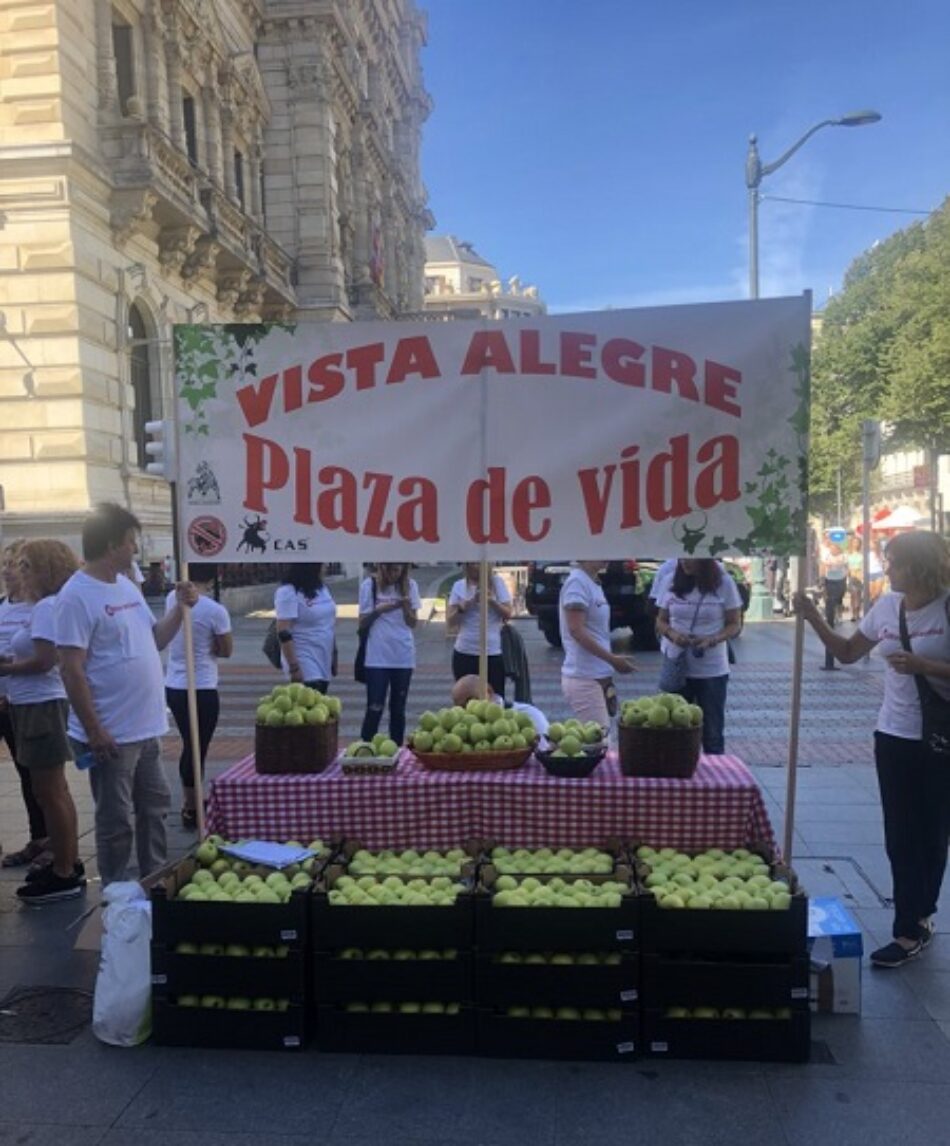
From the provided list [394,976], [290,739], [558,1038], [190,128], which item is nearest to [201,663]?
[290,739]

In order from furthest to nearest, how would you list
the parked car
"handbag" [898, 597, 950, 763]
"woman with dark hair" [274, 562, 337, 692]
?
the parked car → "woman with dark hair" [274, 562, 337, 692] → "handbag" [898, 597, 950, 763]

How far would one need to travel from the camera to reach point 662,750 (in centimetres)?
415

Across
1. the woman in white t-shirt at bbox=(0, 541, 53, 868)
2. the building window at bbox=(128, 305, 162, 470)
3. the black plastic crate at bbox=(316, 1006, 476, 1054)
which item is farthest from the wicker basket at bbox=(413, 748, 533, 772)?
the building window at bbox=(128, 305, 162, 470)

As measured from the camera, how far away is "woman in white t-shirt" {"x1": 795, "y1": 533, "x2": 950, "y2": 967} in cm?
388

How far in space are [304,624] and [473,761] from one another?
2591mm

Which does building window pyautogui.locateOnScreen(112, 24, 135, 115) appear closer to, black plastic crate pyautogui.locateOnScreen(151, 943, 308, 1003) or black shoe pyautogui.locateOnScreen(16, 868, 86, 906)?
black shoe pyautogui.locateOnScreen(16, 868, 86, 906)

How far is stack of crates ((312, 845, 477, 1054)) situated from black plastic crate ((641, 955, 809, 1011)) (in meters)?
0.65

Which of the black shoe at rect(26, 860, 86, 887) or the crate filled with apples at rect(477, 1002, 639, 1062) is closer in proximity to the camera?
the crate filled with apples at rect(477, 1002, 639, 1062)

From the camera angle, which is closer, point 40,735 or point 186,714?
point 40,735

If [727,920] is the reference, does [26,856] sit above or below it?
below

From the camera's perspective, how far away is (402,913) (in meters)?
3.35

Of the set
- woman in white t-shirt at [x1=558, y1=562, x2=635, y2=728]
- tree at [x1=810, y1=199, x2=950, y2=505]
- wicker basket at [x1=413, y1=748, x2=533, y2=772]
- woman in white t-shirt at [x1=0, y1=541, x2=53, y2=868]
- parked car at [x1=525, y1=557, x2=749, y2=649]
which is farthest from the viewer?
tree at [x1=810, y1=199, x2=950, y2=505]

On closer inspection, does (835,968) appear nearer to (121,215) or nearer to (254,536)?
(254,536)

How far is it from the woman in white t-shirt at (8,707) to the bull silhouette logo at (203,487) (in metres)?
1.37
